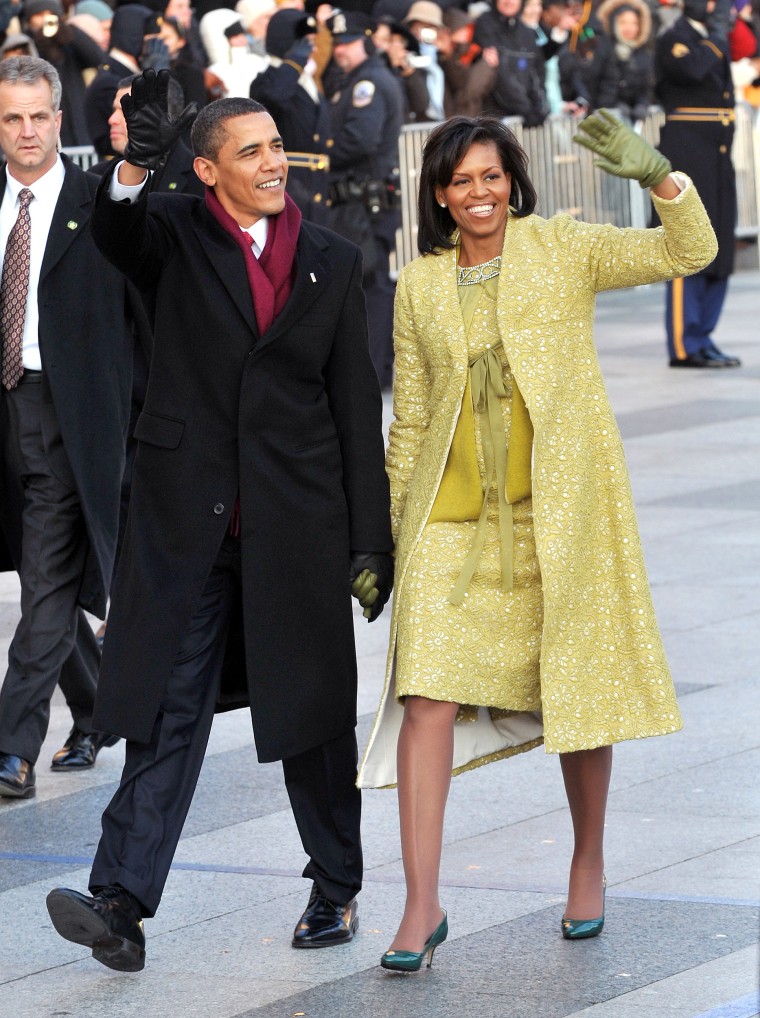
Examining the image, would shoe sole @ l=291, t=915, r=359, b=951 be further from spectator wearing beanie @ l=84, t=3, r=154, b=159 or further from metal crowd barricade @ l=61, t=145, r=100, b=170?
metal crowd barricade @ l=61, t=145, r=100, b=170

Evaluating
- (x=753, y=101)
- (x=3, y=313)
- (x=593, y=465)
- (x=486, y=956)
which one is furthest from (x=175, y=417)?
(x=753, y=101)

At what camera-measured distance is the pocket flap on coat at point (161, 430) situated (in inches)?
177

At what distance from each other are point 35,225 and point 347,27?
30.3 feet

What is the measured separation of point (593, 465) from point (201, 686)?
3.21 ft

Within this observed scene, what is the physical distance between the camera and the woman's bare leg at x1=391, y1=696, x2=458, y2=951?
14.3 feet

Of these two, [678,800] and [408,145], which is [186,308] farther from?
[408,145]

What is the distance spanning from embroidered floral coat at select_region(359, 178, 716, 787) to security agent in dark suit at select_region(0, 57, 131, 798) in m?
1.70

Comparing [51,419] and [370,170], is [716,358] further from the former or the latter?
[51,419]

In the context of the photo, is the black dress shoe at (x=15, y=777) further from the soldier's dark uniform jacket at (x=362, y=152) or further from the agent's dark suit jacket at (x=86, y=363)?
the soldier's dark uniform jacket at (x=362, y=152)

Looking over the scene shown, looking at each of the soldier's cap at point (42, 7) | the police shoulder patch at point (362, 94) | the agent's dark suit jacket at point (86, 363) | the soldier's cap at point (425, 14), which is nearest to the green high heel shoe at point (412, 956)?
the agent's dark suit jacket at point (86, 363)

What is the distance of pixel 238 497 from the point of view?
4535 millimetres

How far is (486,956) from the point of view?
444cm

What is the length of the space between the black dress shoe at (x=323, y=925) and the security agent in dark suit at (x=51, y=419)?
5.19 ft

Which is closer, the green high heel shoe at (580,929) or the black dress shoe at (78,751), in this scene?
the green high heel shoe at (580,929)
